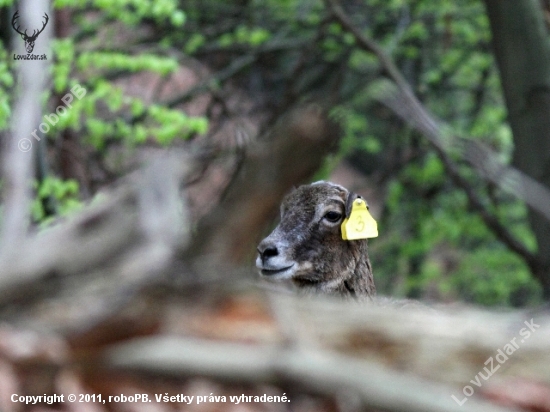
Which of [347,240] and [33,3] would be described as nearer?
[33,3]

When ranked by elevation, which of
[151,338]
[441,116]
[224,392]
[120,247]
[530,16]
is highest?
[441,116]

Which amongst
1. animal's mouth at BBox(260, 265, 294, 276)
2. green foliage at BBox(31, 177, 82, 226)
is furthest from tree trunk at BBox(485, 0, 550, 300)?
green foliage at BBox(31, 177, 82, 226)

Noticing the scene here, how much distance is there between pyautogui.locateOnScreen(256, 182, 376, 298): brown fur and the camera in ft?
13.4

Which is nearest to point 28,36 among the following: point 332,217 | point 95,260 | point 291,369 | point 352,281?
point 332,217

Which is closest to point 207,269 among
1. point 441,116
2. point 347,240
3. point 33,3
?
point 33,3

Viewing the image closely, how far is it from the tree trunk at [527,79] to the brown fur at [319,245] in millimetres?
2498

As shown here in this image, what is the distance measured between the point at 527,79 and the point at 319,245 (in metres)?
2.93

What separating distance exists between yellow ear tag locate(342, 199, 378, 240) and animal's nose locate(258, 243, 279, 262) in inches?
16.3

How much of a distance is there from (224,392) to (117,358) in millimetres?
266

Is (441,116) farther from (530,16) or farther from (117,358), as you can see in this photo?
(117,358)

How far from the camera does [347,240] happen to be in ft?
13.9

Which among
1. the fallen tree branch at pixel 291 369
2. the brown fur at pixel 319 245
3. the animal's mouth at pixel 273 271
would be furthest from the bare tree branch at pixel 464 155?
the fallen tree branch at pixel 291 369

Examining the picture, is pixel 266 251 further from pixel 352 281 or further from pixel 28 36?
pixel 28 36

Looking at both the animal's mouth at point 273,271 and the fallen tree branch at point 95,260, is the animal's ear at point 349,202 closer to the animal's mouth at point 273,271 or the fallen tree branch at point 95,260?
the animal's mouth at point 273,271
